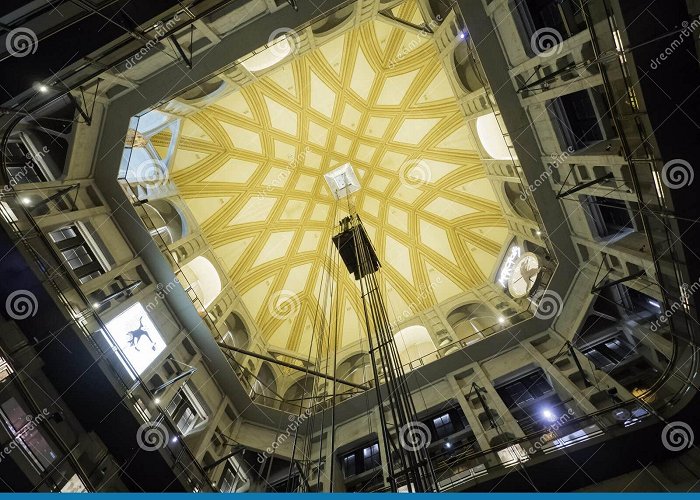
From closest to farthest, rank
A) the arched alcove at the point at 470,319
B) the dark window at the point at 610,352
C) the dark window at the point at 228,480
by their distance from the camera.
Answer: the dark window at the point at 610,352, the dark window at the point at 228,480, the arched alcove at the point at 470,319

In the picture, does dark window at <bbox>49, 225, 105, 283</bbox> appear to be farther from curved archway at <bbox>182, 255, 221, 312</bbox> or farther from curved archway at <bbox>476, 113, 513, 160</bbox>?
curved archway at <bbox>476, 113, 513, 160</bbox>

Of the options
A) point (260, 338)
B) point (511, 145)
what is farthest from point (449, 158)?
point (260, 338)

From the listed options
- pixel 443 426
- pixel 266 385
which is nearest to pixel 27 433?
pixel 266 385

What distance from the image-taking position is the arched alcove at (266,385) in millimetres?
18703

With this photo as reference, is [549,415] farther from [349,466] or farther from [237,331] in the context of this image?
[237,331]

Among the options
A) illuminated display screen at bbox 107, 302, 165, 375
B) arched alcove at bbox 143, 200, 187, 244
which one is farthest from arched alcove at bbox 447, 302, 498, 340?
arched alcove at bbox 143, 200, 187, 244

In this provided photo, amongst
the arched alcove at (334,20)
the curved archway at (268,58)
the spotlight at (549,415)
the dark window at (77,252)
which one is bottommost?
the spotlight at (549,415)

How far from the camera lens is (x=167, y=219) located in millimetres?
19422

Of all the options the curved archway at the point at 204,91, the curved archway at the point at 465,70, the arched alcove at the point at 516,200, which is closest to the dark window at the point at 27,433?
the curved archway at the point at 204,91

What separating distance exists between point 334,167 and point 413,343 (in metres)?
13.7

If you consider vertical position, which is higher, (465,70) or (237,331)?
(465,70)

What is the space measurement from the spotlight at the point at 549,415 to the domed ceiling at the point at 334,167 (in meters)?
10.3

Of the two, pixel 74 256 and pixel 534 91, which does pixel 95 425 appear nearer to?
pixel 74 256

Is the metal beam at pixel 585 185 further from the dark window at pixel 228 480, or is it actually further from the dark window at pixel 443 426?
the dark window at pixel 228 480
